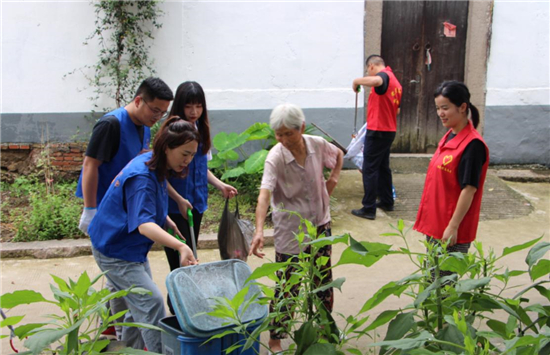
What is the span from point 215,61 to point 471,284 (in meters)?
6.97

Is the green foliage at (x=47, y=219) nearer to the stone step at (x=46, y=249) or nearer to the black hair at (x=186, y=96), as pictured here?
the stone step at (x=46, y=249)

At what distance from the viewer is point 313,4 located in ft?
26.8

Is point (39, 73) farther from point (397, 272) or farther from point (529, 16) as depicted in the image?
point (529, 16)

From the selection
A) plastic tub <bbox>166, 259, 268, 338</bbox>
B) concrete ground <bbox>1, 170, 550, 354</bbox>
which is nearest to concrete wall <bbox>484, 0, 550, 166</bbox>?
concrete ground <bbox>1, 170, 550, 354</bbox>

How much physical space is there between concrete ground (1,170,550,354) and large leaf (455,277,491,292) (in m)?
2.51

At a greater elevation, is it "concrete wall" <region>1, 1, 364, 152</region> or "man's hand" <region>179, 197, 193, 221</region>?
"concrete wall" <region>1, 1, 364, 152</region>

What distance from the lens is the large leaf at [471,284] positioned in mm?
1528

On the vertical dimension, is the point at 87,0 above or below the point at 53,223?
→ above

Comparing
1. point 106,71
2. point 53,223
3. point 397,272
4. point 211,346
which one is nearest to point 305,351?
point 211,346

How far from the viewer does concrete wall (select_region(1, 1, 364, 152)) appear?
7738mm

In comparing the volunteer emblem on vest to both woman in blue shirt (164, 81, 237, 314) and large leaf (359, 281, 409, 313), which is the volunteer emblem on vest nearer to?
woman in blue shirt (164, 81, 237, 314)

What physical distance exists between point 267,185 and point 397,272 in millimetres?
2299

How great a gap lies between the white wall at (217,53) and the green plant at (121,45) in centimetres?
11

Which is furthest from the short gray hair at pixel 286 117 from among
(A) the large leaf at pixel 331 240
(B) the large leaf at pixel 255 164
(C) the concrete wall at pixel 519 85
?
(C) the concrete wall at pixel 519 85
